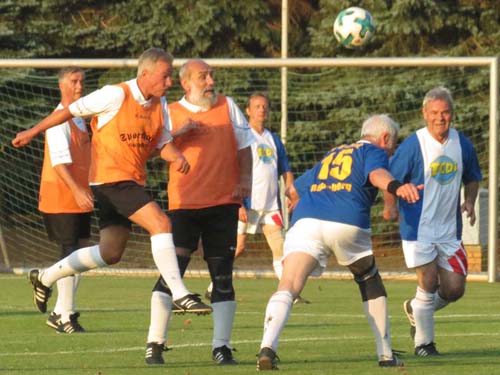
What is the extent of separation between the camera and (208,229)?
9.84 meters

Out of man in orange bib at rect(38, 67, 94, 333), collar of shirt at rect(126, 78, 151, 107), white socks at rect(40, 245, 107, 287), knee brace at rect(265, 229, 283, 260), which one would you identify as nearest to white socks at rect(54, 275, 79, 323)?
man in orange bib at rect(38, 67, 94, 333)

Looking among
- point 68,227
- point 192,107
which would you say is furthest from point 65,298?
point 192,107

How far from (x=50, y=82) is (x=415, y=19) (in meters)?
8.27

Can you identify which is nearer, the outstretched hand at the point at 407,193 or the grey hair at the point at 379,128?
the outstretched hand at the point at 407,193

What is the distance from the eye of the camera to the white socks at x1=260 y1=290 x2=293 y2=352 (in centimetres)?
870

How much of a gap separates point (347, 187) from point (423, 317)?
1690 millimetres

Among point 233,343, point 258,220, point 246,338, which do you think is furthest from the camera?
point 258,220

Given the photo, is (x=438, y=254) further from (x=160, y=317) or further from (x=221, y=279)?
(x=160, y=317)

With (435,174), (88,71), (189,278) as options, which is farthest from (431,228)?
(88,71)

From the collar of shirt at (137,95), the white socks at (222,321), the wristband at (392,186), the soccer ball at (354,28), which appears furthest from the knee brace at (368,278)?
the soccer ball at (354,28)

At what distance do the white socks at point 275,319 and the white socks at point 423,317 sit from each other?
5.76 ft

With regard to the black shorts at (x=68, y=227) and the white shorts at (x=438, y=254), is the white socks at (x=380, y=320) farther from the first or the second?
the black shorts at (x=68, y=227)

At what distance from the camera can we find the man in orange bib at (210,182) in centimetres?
973

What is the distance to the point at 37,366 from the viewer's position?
9.42m
